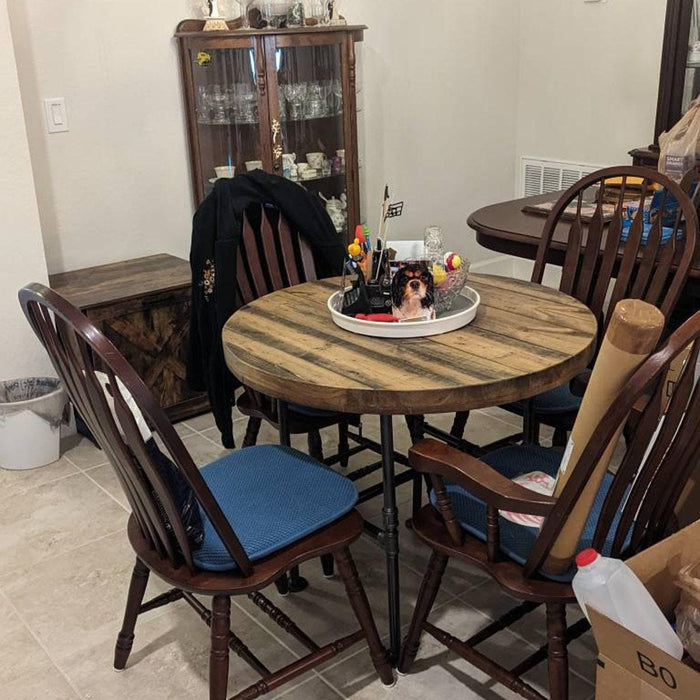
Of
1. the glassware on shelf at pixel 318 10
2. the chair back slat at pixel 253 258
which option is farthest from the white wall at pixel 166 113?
the chair back slat at pixel 253 258

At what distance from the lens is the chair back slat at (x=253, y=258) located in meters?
2.39

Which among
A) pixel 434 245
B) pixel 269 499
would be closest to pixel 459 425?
pixel 434 245

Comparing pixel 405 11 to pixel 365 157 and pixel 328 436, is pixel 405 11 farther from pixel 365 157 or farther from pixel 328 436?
pixel 328 436

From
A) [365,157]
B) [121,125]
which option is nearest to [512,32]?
[365,157]

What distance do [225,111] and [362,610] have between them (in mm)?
2258

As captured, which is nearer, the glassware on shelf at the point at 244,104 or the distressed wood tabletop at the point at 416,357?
the distressed wood tabletop at the point at 416,357

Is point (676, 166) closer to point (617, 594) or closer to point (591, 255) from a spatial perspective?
point (591, 255)

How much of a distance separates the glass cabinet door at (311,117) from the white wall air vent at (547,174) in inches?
53.8

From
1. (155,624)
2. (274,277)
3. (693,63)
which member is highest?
(693,63)

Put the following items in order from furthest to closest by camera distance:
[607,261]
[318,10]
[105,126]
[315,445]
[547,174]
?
[547,174]
[318,10]
[105,126]
[315,445]
[607,261]

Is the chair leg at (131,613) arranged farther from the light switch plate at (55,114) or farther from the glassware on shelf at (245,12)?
the glassware on shelf at (245,12)

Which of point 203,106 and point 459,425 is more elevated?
point 203,106

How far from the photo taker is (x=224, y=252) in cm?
235

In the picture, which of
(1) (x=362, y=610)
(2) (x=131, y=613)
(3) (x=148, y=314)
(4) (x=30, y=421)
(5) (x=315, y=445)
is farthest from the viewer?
(3) (x=148, y=314)
